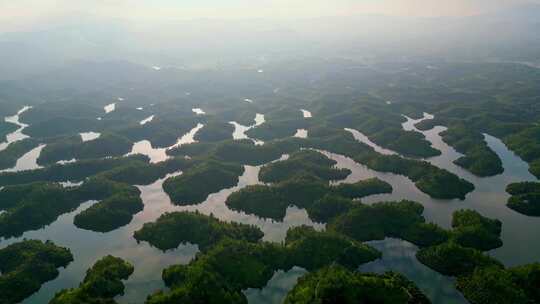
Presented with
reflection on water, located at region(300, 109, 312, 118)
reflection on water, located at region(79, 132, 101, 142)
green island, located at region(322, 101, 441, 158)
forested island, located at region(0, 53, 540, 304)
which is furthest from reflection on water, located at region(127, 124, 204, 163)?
green island, located at region(322, 101, 441, 158)

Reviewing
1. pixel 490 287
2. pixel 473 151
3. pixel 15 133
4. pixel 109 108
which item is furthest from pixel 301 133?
pixel 15 133

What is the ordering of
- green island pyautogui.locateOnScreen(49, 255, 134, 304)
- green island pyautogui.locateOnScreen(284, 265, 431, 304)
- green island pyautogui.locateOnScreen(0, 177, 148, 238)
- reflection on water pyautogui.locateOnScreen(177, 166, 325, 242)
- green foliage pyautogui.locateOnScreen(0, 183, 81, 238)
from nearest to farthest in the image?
green island pyautogui.locateOnScreen(284, 265, 431, 304) → green island pyautogui.locateOnScreen(49, 255, 134, 304) → reflection on water pyautogui.locateOnScreen(177, 166, 325, 242) → green foliage pyautogui.locateOnScreen(0, 183, 81, 238) → green island pyautogui.locateOnScreen(0, 177, 148, 238)

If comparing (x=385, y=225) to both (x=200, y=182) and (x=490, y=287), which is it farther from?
(x=200, y=182)

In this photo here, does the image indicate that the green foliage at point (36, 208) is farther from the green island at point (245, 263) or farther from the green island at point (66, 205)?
the green island at point (245, 263)

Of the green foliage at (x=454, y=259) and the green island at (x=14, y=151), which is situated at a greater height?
the green foliage at (x=454, y=259)

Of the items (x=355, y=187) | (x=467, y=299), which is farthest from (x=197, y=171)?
(x=467, y=299)

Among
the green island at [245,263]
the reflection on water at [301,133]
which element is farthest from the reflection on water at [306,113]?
the green island at [245,263]

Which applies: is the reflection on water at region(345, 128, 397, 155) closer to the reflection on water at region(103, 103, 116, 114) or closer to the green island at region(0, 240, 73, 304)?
the green island at region(0, 240, 73, 304)
